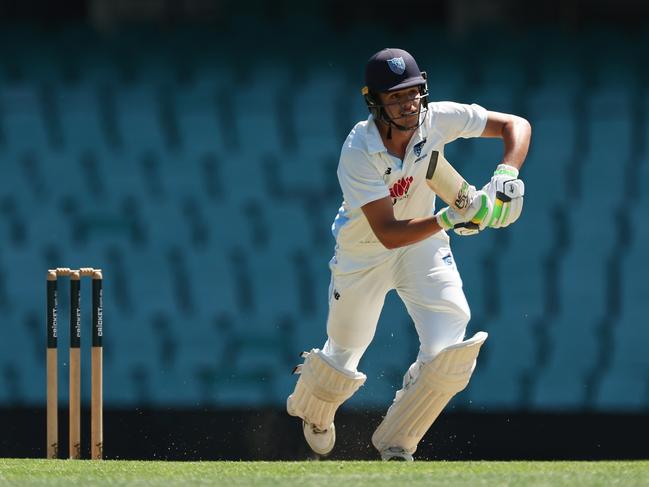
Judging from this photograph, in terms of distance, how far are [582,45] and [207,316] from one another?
2349mm

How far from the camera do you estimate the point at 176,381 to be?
547 centimetres

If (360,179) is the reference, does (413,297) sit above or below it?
below

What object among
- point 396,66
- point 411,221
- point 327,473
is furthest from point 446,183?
point 327,473

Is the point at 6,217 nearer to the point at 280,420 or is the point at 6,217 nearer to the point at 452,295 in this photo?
the point at 280,420

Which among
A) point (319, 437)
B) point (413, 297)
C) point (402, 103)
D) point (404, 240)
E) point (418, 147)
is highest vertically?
point (402, 103)

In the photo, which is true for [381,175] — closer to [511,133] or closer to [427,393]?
[511,133]

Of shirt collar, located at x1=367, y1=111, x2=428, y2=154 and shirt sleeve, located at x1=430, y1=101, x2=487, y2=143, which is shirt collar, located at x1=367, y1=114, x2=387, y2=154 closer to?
shirt collar, located at x1=367, y1=111, x2=428, y2=154

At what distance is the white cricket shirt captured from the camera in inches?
138

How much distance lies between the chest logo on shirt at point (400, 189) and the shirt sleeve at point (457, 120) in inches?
7.0

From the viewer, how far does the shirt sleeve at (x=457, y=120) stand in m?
3.66

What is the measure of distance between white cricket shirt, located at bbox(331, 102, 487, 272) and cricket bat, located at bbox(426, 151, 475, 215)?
0.45 feet

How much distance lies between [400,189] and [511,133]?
355 mm

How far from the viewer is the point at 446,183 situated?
11.1 feet

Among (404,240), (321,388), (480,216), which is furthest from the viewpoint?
(321,388)
